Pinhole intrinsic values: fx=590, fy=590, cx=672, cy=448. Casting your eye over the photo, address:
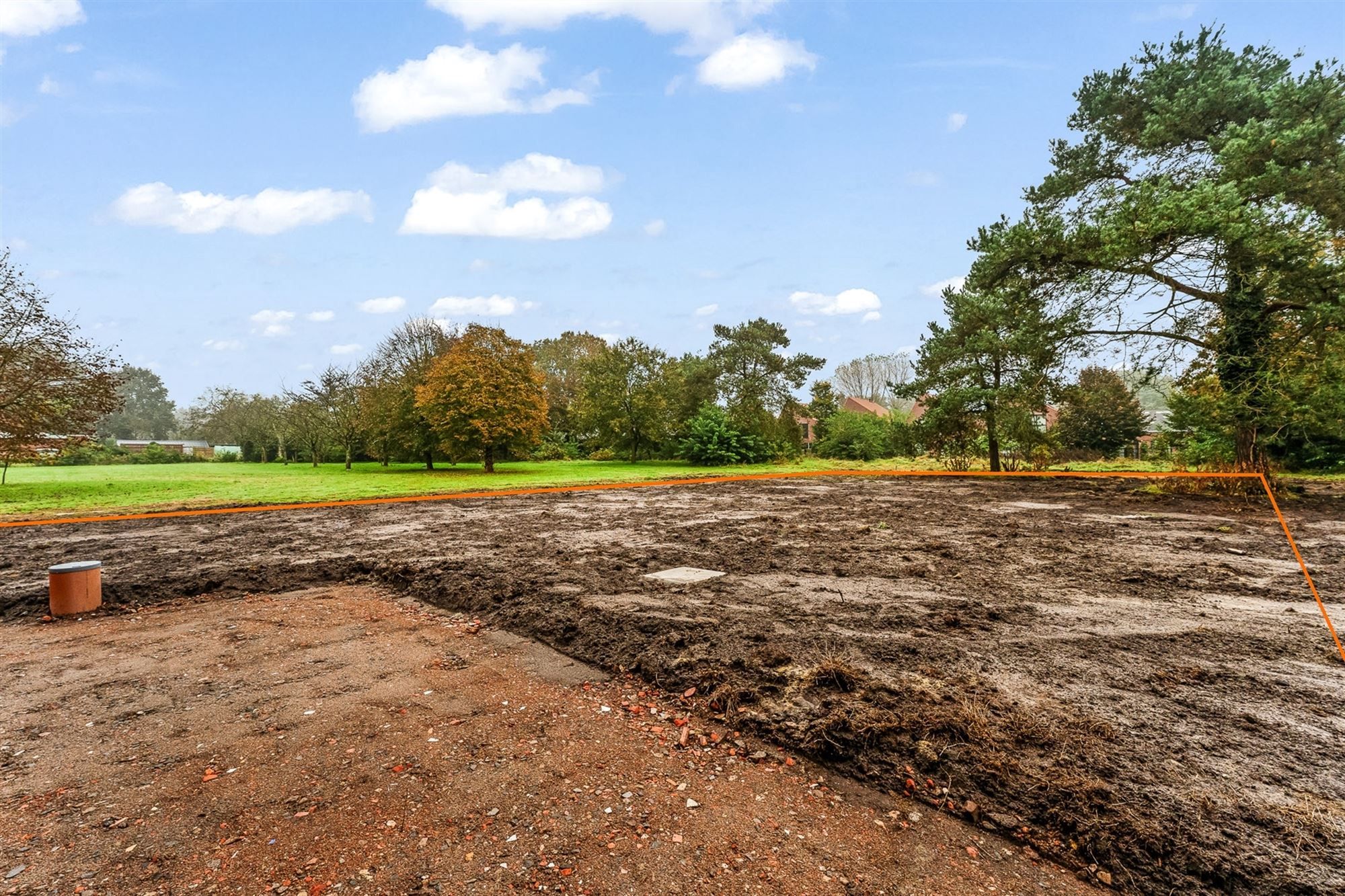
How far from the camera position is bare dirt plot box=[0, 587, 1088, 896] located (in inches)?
84.4

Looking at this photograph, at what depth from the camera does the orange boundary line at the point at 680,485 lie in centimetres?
931

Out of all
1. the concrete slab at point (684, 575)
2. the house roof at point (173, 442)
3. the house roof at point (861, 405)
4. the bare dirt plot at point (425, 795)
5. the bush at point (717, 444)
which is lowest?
the bare dirt plot at point (425, 795)

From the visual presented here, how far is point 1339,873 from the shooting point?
202 centimetres

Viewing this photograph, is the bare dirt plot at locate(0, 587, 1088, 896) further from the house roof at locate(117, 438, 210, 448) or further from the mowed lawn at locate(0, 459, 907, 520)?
the house roof at locate(117, 438, 210, 448)

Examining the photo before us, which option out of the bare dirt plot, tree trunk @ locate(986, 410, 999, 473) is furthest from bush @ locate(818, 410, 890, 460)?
the bare dirt plot

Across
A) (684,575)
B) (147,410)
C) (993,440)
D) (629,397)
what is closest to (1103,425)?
(993,440)

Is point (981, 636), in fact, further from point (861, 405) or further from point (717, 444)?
point (861, 405)

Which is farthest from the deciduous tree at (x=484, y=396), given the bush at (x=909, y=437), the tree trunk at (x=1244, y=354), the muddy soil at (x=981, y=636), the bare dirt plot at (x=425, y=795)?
the tree trunk at (x=1244, y=354)

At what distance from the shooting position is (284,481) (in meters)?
21.6

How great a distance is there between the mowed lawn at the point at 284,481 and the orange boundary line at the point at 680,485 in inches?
30.8

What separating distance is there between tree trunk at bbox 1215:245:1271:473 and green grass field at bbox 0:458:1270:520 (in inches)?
316

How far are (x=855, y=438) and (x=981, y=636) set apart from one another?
103ft

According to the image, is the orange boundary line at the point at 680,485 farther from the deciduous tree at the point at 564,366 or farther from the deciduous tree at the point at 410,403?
the deciduous tree at the point at 564,366

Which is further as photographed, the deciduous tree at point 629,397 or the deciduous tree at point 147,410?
the deciduous tree at point 147,410
